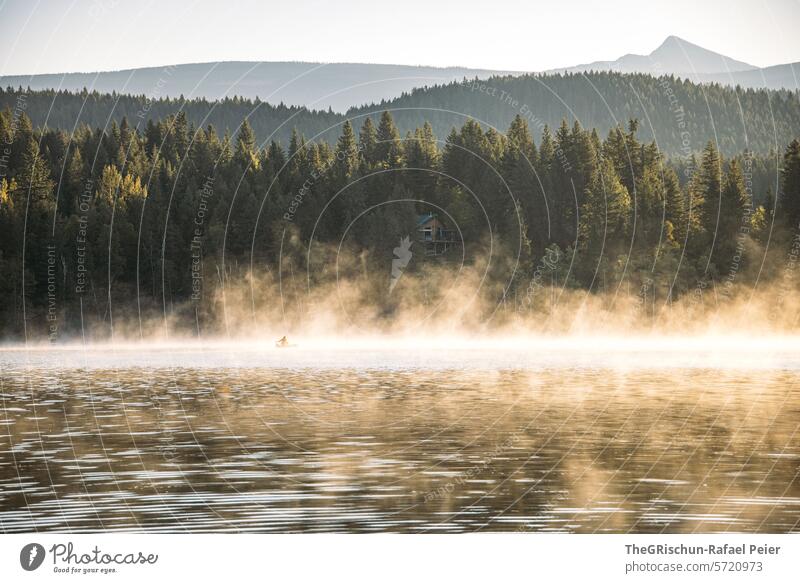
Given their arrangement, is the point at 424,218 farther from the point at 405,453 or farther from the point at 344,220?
the point at 405,453

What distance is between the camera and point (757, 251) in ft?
366

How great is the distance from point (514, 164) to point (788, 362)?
75896 millimetres

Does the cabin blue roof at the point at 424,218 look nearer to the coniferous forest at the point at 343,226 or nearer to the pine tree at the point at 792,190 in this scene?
the coniferous forest at the point at 343,226

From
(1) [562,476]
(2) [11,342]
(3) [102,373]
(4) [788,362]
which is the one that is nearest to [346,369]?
(3) [102,373]

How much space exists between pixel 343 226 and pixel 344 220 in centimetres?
111

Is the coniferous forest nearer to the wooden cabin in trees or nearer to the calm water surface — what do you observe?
the wooden cabin in trees

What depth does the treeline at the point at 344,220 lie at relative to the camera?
117 metres

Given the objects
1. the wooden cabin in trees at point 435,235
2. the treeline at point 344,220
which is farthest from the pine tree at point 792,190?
the wooden cabin in trees at point 435,235

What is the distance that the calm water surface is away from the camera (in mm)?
25156

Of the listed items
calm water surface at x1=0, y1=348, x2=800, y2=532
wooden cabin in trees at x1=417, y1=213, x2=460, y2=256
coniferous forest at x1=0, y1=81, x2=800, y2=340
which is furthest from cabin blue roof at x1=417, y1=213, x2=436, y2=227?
calm water surface at x1=0, y1=348, x2=800, y2=532

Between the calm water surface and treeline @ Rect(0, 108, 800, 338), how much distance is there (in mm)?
57055

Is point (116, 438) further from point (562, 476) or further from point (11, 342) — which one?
point (11, 342)

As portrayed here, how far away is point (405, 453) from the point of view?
3328cm

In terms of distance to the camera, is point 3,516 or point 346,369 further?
point 346,369
